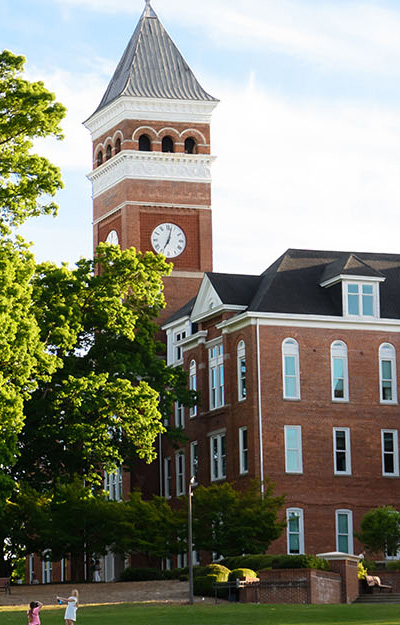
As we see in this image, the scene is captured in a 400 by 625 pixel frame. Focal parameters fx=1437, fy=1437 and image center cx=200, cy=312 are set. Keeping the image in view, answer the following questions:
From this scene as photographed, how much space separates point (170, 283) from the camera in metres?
86.6

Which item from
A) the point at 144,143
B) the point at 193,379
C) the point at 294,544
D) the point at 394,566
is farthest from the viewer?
the point at 144,143

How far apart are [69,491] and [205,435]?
14065 millimetres

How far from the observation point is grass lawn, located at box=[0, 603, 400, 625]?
4068 cm

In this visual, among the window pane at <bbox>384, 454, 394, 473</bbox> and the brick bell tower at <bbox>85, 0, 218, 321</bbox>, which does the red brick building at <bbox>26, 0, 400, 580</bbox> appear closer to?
the window pane at <bbox>384, 454, 394, 473</bbox>

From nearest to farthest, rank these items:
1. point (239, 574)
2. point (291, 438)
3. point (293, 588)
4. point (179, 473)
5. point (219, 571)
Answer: point (293, 588)
point (239, 574)
point (219, 571)
point (291, 438)
point (179, 473)

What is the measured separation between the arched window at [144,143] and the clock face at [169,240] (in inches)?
208

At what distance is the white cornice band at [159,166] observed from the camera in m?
88.2

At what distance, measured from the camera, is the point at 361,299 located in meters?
70.3

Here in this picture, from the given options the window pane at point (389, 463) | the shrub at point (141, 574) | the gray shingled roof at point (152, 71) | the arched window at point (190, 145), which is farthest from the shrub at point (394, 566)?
the gray shingled roof at point (152, 71)

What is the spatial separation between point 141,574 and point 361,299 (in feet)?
55.8

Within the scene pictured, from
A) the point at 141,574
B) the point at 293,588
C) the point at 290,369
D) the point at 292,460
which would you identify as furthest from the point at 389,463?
the point at 293,588

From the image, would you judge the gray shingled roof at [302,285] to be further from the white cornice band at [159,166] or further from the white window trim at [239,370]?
the white cornice band at [159,166]

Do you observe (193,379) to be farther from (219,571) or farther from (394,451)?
(219,571)

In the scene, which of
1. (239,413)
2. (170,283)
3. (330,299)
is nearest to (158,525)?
(239,413)
